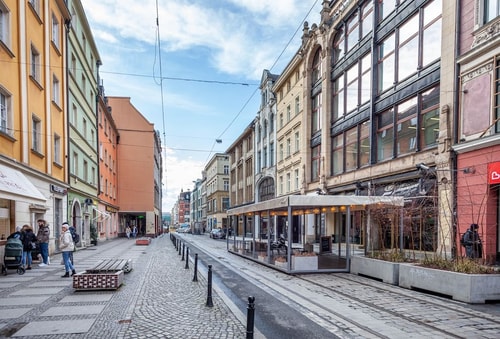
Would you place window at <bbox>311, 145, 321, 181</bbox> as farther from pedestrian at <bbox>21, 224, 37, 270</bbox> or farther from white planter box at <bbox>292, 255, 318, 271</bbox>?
pedestrian at <bbox>21, 224, 37, 270</bbox>

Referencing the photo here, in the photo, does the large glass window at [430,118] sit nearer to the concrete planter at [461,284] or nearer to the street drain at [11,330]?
the concrete planter at [461,284]

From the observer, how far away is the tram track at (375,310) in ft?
19.8

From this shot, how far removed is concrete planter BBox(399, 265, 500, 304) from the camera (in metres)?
7.80

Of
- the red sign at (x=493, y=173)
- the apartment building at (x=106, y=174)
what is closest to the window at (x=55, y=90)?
the apartment building at (x=106, y=174)

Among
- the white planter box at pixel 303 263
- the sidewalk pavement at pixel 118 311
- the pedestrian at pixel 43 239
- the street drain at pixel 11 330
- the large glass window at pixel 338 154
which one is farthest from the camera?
the large glass window at pixel 338 154

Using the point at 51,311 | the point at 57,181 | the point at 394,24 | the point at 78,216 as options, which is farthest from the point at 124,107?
the point at 51,311

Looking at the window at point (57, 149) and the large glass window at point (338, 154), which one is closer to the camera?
the window at point (57, 149)

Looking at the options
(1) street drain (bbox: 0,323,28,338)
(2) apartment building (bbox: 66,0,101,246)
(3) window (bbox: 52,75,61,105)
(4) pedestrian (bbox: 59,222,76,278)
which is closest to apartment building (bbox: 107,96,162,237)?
(2) apartment building (bbox: 66,0,101,246)

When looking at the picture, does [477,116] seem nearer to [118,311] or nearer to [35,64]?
[118,311]

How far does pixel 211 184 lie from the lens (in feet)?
250

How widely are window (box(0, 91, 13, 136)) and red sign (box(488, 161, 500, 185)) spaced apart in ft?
57.2

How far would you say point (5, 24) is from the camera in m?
13.5

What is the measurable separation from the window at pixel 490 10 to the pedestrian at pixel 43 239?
18.4m

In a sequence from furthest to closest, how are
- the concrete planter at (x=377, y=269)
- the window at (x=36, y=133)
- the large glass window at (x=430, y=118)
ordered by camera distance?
the window at (x=36, y=133), the large glass window at (x=430, y=118), the concrete planter at (x=377, y=269)
